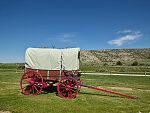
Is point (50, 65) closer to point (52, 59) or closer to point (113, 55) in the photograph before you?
point (52, 59)

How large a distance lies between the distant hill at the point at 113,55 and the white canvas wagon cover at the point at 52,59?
69.9 metres

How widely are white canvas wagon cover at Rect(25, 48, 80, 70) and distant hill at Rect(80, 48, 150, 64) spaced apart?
229 ft

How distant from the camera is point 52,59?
7238mm

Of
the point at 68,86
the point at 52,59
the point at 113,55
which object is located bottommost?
the point at 68,86

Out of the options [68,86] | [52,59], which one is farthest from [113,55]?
[68,86]

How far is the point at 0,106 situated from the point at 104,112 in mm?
4562

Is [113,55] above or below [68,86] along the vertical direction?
above

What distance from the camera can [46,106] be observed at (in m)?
5.36

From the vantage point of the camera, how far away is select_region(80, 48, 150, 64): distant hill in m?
78.3

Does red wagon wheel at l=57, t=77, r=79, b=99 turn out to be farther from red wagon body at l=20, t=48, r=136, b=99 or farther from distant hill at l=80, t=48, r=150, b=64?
distant hill at l=80, t=48, r=150, b=64

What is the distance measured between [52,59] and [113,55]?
285 ft

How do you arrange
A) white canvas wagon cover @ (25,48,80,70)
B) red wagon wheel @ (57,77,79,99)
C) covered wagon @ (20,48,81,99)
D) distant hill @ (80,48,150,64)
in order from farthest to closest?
distant hill @ (80,48,150,64)
white canvas wagon cover @ (25,48,80,70)
covered wagon @ (20,48,81,99)
red wagon wheel @ (57,77,79,99)

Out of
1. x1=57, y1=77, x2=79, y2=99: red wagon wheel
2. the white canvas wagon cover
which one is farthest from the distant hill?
x1=57, y1=77, x2=79, y2=99: red wagon wheel

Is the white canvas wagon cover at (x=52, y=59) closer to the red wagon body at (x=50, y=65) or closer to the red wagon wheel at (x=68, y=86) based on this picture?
the red wagon body at (x=50, y=65)
